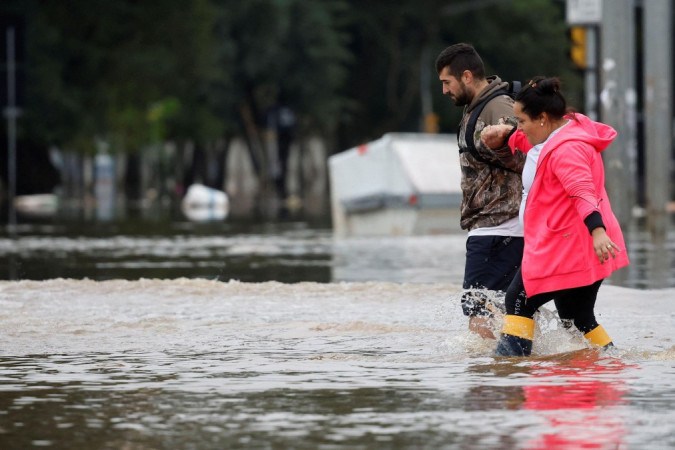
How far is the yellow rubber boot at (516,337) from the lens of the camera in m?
9.14

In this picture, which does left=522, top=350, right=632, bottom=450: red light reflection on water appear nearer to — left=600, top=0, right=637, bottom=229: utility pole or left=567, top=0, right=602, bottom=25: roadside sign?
left=600, top=0, right=637, bottom=229: utility pole

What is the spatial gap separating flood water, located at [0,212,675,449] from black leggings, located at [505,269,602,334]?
0.23 metres

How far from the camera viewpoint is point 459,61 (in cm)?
956

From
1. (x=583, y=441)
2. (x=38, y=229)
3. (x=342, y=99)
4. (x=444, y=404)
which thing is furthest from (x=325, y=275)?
(x=342, y=99)

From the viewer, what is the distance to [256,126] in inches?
2719

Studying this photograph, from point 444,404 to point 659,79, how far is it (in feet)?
58.8

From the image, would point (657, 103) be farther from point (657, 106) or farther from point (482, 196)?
point (482, 196)

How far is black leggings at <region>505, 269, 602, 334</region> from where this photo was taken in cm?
899

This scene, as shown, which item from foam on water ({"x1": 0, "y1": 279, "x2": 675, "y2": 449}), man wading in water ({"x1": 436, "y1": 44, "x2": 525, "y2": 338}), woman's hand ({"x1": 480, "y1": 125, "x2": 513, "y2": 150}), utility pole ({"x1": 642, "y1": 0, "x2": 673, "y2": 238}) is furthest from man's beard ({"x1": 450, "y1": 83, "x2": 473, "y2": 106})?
utility pole ({"x1": 642, "y1": 0, "x2": 673, "y2": 238})

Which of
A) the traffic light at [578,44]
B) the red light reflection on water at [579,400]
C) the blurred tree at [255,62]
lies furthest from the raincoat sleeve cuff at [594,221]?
the blurred tree at [255,62]

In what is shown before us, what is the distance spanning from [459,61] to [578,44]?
14791 millimetres

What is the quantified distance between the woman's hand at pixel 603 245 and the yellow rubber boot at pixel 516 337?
77 centimetres

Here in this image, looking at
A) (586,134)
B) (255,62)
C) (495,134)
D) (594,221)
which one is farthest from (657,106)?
(255,62)

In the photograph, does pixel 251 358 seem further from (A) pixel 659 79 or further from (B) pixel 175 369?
(A) pixel 659 79
